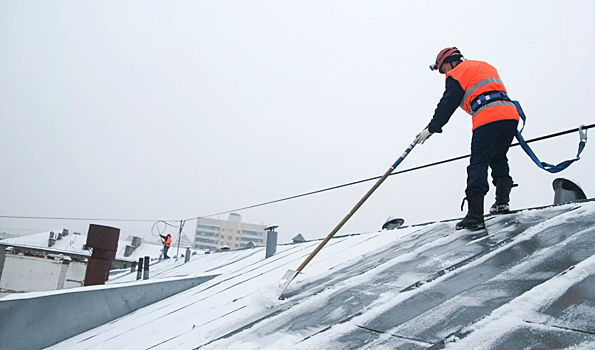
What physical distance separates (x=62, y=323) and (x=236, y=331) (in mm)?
3157

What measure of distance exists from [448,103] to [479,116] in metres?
0.27

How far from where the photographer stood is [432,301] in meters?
1.86

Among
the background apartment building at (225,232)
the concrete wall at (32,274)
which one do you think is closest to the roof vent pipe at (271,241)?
the concrete wall at (32,274)

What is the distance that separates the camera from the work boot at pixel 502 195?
334cm

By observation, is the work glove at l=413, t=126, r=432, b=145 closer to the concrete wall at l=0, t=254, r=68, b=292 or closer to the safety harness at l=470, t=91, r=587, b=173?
the safety harness at l=470, t=91, r=587, b=173

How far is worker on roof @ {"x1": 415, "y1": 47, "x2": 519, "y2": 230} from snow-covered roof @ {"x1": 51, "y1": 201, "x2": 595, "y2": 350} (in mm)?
326

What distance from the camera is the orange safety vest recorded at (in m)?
2.99

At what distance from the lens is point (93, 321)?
188 inches

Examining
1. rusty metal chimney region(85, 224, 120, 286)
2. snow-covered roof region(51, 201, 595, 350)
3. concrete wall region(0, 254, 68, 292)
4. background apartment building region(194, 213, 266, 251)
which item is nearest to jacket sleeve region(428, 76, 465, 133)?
snow-covered roof region(51, 201, 595, 350)

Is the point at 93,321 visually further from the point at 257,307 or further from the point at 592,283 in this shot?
the point at 592,283

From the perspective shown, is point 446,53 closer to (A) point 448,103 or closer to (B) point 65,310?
(A) point 448,103

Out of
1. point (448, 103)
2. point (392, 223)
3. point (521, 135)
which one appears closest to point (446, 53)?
point (448, 103)

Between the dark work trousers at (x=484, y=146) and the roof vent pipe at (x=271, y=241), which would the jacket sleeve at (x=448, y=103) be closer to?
the dark work trousers at (x=484, y=146)

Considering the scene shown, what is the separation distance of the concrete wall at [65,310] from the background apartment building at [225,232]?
73.1 meters
